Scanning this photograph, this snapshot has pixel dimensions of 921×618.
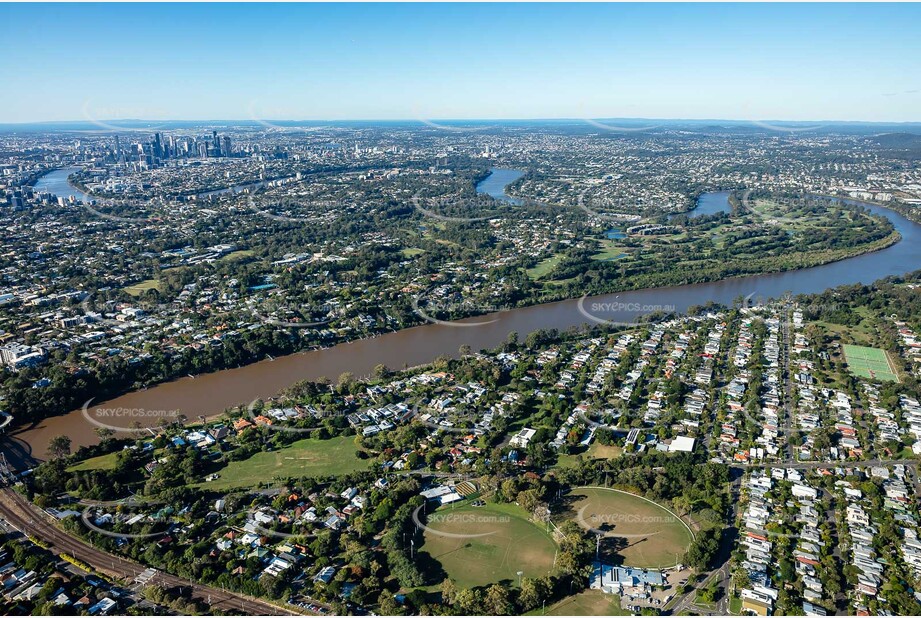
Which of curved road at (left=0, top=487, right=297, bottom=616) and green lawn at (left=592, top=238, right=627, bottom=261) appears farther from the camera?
green lawn at (left=592, top=238, right=627, bottom=261)

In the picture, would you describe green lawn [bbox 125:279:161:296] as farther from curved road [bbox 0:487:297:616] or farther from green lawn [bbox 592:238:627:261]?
green lawn [bbox 592:238:627:261]

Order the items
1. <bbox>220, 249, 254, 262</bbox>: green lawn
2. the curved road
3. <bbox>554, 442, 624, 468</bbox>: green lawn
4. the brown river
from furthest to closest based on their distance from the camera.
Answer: <bbox>220, 249, 254, 262</bbox>: green lawn
the brown river
<bbox>554, 442, 624, 468</bbox>: green lawn
the curved road

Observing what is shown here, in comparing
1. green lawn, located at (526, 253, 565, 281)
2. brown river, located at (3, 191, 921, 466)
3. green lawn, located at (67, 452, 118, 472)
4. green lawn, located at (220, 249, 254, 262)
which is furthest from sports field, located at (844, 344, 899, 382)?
green lawn, located at (220, 249, 254, 262)

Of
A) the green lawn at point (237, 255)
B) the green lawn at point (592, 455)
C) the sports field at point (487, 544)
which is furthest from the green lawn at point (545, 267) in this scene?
the sports field at point (487, 544)

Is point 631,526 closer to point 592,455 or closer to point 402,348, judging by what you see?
point 592,455

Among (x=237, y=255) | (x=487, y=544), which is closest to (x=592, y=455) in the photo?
(x=487, y=544)

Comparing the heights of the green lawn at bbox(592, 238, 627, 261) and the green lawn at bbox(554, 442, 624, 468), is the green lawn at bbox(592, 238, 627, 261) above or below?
above

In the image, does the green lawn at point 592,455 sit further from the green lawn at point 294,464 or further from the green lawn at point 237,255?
the green lawn at point 237,255
